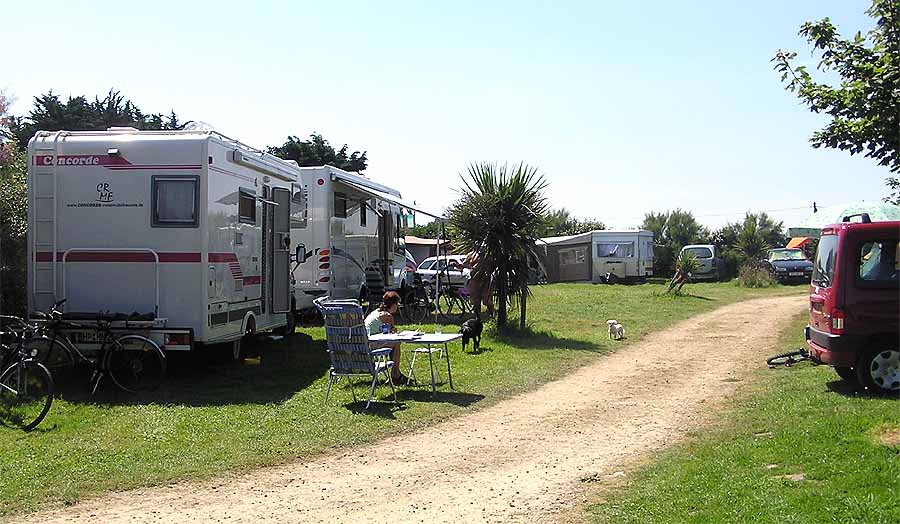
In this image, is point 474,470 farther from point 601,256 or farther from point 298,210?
point 601,256

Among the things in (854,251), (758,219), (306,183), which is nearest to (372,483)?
(854,251)

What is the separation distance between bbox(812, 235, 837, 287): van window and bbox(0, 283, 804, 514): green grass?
135 inches

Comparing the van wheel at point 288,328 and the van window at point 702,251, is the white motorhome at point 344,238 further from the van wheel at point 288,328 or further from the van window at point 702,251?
the van window at point 702,251

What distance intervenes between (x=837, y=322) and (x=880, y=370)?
63 cm

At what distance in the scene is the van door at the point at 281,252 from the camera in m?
12.4

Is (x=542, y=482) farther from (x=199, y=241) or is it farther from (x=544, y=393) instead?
(x=199, y=241)

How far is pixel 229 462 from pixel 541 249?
10.1m

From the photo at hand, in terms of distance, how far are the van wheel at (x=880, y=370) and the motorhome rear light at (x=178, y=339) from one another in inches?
281

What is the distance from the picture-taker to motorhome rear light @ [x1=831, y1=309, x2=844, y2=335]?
887cm

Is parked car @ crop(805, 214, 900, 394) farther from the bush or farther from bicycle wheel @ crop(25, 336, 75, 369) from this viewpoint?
the bush

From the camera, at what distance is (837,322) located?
8.90 metres

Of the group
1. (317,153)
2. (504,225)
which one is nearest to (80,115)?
(317,153)

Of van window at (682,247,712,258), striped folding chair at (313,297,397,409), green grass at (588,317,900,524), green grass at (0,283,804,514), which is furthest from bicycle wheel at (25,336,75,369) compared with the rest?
van window at (682,247,712,258)

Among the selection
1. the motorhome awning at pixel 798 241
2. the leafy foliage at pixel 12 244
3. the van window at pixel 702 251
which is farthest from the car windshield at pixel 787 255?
the leafy foliage at pixel 12 244
